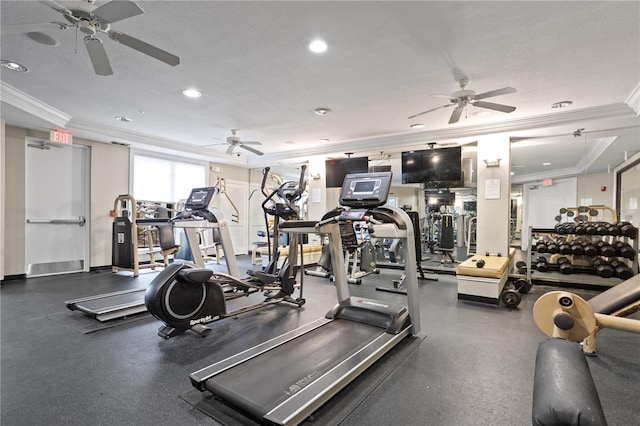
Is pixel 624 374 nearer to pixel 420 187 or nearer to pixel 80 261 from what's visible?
pixel 420 187

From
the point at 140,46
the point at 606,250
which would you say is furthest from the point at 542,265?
the point at 140,46

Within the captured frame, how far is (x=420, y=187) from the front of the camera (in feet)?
24.8

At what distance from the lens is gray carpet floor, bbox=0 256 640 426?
1.84 metres

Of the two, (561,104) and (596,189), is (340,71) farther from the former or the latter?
(596,189)

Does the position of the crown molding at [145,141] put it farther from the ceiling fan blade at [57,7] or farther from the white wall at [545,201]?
→ the white wall at [545,201]

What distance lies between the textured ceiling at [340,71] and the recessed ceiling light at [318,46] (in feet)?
0.20

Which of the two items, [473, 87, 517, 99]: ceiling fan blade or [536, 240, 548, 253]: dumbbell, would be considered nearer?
[473, 87, 517, 99]: ceiling fan blade

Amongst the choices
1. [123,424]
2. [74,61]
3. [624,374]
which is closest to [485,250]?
[624,374]

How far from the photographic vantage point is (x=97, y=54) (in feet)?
8.13

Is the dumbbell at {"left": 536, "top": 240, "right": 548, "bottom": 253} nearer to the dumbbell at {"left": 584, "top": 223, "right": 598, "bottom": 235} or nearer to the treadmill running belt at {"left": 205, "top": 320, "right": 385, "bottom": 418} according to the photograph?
the dumbbell at {"left": 584, "top": 223, "right": 598, "bottom": 235}

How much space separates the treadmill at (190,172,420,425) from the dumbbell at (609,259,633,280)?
168 inches

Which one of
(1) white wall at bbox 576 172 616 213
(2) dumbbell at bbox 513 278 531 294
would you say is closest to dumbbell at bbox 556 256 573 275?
(2) dumbbell at bbox 513 278 531 294

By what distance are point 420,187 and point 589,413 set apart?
7024 mm

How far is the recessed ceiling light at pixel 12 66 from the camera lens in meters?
3.25
